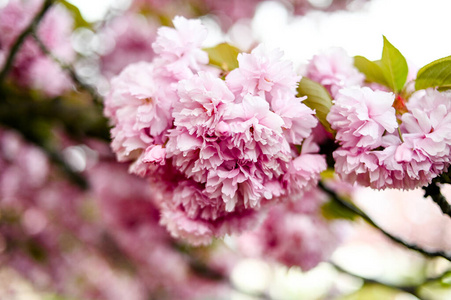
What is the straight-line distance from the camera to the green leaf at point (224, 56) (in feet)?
2.14

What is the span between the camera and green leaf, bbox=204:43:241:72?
65cm

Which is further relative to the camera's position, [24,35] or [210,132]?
[24,35]

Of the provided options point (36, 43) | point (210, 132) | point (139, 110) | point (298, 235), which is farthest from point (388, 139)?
point (36, 43)

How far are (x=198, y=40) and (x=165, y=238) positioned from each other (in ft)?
6.44

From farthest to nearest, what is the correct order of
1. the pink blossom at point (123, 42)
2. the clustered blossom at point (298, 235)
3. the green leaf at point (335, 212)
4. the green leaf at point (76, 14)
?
the pink blossom at point (123, 42) < the green leaf at point (76, 14) < the clustered blossom at point (298, 235) < the green leaf at point (335, 212)

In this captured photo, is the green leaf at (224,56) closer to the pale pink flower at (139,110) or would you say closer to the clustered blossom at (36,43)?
the pale pink flower at (139,110)

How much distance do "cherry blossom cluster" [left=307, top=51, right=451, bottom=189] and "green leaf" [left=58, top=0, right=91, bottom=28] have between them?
1.29 metres

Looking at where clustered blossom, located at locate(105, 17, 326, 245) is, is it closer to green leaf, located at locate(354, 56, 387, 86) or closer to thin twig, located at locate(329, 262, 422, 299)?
green leaf, located at locate(354, 56, 387, 86)

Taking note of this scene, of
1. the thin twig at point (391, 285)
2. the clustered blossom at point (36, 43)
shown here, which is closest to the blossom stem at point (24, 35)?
the clustered blossom at point (36, 43)

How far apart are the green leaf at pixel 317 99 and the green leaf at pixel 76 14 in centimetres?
120

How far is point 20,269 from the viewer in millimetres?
2596

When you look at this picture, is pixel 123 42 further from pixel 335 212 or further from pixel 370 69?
pixel 370 69

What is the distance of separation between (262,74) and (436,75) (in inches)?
11.6

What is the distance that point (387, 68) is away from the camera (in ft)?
2.19
